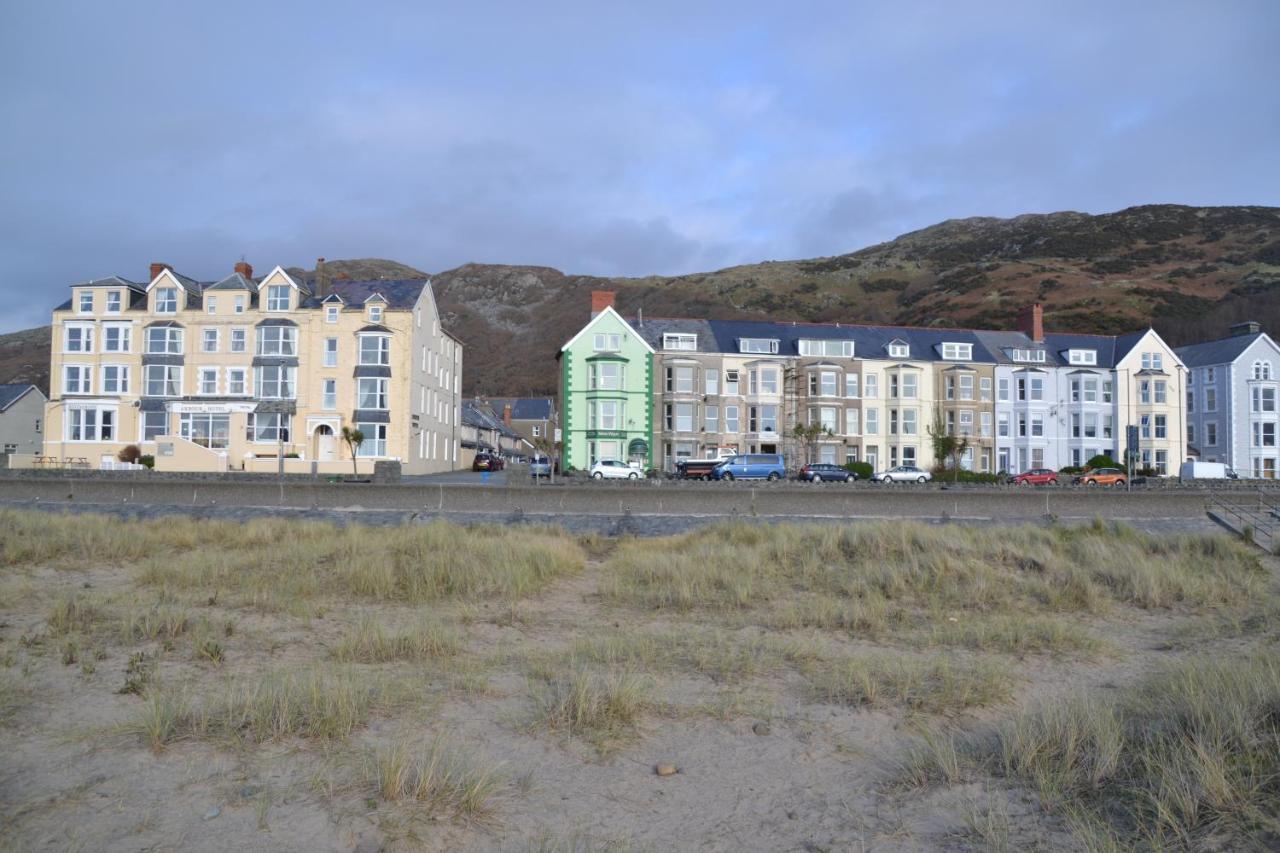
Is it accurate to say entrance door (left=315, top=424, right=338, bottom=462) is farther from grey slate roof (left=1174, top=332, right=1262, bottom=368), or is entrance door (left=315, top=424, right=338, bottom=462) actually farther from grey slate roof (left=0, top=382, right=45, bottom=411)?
grey slate roof (left=1174, top=332, right=1262, bottom=368)

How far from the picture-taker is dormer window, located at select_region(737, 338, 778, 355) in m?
62.5

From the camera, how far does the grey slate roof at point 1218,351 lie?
67000mm

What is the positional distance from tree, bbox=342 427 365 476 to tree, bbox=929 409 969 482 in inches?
1350

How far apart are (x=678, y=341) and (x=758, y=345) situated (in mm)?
5680

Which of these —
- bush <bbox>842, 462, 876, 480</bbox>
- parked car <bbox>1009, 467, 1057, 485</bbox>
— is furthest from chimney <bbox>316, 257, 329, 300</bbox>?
parked car <bbox>1009, 467, 1057, 485</bbox>

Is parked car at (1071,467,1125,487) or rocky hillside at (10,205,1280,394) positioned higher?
rocky hillside at (10,205,1280,394)

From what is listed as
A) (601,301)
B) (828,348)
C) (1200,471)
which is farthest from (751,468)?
(1200,471)

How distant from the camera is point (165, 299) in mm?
55500

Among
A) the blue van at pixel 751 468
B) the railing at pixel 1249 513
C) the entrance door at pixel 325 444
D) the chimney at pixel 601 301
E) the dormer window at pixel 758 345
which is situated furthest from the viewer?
the dormer window at pixel 758 345

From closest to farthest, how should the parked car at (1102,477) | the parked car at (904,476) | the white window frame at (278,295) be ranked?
the parked car at (1102,477) → the parked car at (904,476) → the white window frame at (278,295)

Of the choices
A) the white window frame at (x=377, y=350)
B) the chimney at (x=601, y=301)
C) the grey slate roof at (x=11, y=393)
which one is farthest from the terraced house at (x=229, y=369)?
the grey slate roof at (x=11, y=393)

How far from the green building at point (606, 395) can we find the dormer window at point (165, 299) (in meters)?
23.4

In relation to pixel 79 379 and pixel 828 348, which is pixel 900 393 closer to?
pixel 828 348

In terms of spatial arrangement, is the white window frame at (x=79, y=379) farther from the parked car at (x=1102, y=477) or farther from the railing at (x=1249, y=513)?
the railing at (x=1249, y=513)
